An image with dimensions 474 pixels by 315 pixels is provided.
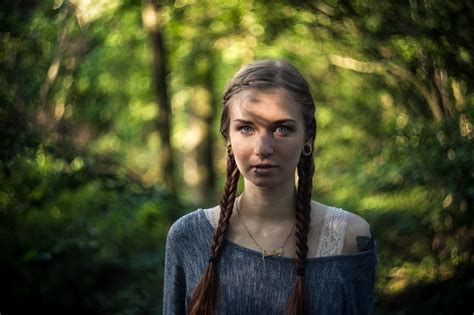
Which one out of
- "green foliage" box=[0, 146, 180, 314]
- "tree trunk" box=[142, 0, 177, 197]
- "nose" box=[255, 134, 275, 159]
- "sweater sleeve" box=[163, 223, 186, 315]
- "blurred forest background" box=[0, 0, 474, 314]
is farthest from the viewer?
"tree trunk" box=[142, 0, 177, 197]

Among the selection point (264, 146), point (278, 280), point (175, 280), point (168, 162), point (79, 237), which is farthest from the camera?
point (168, 162)

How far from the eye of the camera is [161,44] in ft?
24.6

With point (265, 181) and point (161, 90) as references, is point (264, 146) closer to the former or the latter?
point (265, 181)

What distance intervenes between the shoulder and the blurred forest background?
3185mm

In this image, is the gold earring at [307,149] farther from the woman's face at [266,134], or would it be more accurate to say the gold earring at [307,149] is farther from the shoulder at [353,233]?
the shoulder at [353,233]

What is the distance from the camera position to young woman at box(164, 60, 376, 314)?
2.14 metres

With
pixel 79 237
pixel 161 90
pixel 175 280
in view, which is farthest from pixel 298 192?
pixel 161 90

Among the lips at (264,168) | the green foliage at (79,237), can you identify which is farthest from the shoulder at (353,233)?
the green foliage at (79,237)

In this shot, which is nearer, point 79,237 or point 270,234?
point 270,234

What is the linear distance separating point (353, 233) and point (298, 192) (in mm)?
236

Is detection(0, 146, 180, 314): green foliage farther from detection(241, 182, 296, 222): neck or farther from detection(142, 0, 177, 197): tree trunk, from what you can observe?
detection(241, 182, 296, 222): neck

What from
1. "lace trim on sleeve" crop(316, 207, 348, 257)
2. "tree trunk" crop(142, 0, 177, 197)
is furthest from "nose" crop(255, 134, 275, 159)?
"tree trunk" crop(142, 0, 177, 197)

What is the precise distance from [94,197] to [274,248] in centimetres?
462

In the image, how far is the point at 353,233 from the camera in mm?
2301
